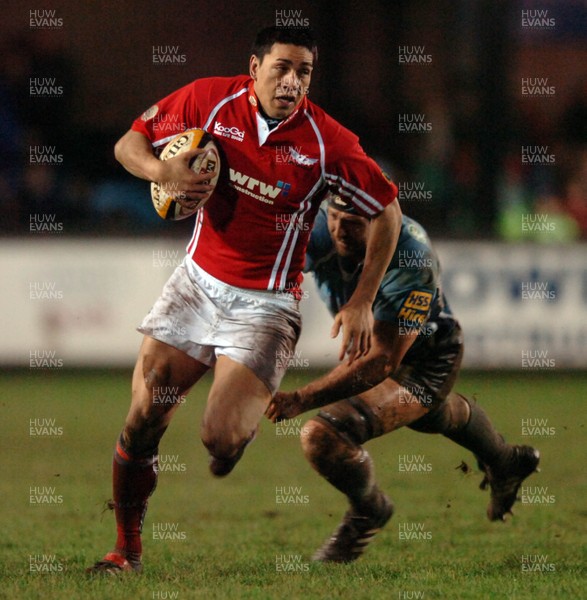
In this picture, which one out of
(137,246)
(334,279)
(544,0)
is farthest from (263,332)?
(544,0)

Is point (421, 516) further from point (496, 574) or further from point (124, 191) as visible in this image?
point (124, 191)

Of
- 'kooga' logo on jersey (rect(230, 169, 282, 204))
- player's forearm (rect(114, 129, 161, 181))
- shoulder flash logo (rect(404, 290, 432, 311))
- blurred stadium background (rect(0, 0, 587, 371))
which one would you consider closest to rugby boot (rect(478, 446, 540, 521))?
shoulder flash logo (rect(404, 290, 432, 311))

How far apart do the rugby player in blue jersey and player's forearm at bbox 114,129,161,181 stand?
88 centimetres

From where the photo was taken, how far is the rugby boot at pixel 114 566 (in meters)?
5.32

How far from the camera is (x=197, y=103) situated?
5559mm

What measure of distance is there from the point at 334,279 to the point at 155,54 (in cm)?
936

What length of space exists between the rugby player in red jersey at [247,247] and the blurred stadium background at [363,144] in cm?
641

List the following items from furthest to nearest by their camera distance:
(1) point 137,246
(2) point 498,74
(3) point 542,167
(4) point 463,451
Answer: (3) point 542,167 < (2) point 498,74 < (1) point 137,246 < (4) point 463,451

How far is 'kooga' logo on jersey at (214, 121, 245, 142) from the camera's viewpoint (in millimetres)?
5500

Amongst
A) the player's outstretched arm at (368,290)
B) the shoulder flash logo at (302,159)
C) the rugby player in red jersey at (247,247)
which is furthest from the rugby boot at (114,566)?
the shoulder flash logo at (302,159)

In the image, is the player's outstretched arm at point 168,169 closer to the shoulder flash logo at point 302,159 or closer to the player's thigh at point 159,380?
the shoulder flash logo at point 302,159

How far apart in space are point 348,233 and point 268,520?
5.61ft

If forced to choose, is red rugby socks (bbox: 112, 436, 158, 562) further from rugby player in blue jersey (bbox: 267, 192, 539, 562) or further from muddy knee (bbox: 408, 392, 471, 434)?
muddy knee (bbox: 408, 392, 471, 434)

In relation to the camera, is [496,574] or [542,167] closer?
[496,574]
